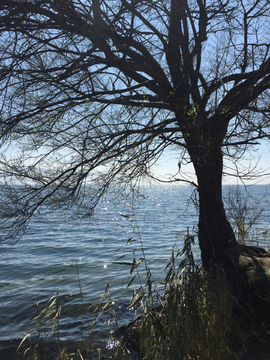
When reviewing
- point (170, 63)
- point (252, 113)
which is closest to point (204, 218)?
point (252, 113)

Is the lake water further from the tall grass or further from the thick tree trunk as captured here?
the tall grass

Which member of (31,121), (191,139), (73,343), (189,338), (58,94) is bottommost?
(73,343)

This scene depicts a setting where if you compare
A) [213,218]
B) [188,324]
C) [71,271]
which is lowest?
[71,271]

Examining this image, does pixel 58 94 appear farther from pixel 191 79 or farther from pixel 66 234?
pixel 66 234

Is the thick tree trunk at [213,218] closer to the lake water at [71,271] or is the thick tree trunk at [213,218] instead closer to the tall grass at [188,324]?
the lake water at [71,271]

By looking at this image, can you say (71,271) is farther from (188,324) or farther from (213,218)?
(188,324)

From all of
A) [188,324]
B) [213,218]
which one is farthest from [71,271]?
[188,324]

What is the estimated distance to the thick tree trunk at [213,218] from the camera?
532 cm

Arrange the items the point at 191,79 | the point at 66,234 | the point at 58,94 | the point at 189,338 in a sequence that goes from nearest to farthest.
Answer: the point at 189,338 → the point at 58,94 → the point at 191,79 → the point at 66,234

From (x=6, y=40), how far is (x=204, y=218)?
4.23 metres

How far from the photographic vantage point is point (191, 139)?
4.70 metres

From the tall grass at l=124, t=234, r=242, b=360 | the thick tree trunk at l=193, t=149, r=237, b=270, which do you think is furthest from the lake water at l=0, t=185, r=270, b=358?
the tall grass at l=124, t=234, r=242, b=360

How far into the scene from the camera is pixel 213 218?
5.37 m

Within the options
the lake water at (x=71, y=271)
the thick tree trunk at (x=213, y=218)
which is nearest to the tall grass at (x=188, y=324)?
the lake water at (x=71, y=271)
